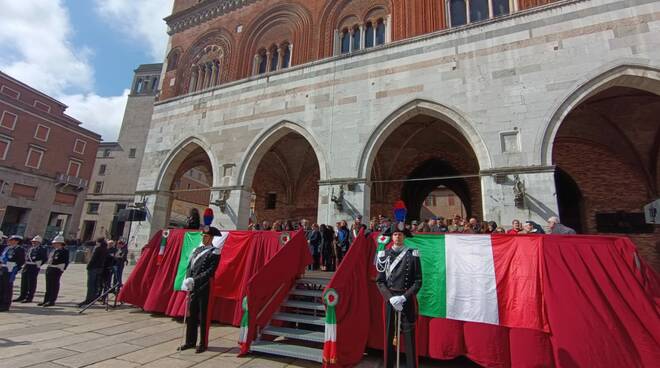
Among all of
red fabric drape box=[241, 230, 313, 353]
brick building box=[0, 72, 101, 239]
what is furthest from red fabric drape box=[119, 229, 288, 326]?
brick building box=[0, 72, 101, 239]

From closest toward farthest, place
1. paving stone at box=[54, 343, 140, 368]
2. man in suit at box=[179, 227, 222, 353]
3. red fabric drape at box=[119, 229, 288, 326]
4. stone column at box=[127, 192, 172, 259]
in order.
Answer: paving stone at box=[54, 343, 140, 368]
man in suit at box=[179, 227, 222, 353]
red fabric drape at box=[119, 229, 288, 326]
stone column at box=[127, 192, 172, 259]

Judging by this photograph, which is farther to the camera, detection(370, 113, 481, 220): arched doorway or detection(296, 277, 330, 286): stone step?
detection(370, 113, 481, 220): arched doorway

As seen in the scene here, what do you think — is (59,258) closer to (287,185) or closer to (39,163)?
(287,185)

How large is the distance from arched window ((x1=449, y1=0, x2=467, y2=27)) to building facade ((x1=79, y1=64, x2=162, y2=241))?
3539 centimetres

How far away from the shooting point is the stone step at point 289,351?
157 inches

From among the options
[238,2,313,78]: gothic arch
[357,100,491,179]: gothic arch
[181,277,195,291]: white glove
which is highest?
[238,2,313,78]: gothic arch

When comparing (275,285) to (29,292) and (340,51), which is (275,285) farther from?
(340,51)

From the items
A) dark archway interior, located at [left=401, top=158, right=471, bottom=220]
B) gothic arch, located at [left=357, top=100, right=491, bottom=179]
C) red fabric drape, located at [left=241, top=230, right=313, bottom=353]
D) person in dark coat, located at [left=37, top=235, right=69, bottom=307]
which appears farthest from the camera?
dark archway interior, located at [left=401, top=158, right=471, bottom=220]

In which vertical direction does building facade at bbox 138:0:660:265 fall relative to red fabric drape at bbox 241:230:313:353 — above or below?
above

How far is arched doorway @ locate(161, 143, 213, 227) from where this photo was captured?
Answer: 14039 mm

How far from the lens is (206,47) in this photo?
631 inches

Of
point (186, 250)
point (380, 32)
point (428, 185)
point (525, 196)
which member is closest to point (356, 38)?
point (380, 32)

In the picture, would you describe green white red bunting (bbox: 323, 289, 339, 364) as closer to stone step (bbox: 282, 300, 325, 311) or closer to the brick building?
stone step (bbox: 282, 300, 325, 311)

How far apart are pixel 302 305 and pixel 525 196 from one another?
20.9 feet
